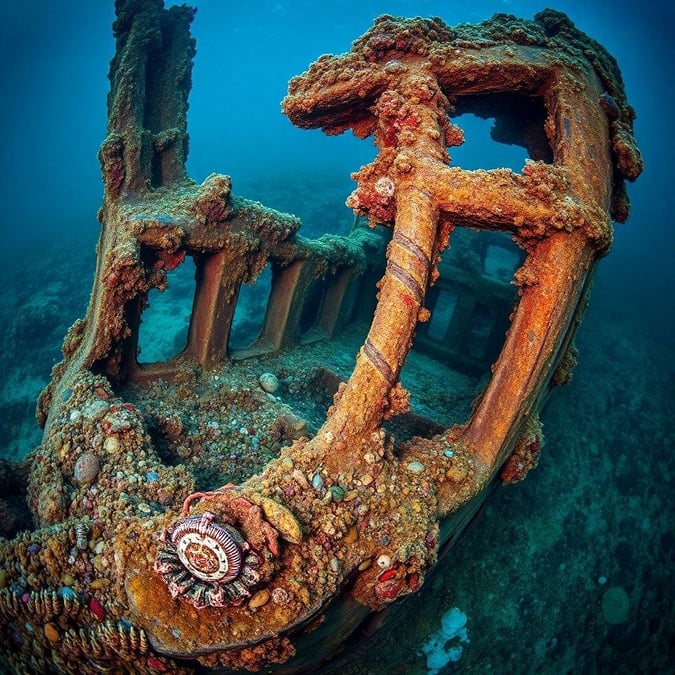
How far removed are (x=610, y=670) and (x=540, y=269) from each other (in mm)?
6883

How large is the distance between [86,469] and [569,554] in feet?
25.4

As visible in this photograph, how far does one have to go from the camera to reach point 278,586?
2703 mm

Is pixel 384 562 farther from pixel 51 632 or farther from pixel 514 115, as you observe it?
pixel 514 115

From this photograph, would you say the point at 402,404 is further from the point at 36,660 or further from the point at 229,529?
the point at 36,660

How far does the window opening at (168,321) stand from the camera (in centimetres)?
1548

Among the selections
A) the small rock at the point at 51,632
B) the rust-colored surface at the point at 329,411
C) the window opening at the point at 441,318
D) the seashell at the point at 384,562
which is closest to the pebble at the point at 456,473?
the rust-colored surface at the point at 329,411

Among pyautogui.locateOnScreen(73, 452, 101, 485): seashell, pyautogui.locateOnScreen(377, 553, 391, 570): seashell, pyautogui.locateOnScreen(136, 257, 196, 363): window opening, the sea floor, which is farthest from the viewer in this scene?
pyautogui.locateOnScreen(136, 257, 196, 363): window opening

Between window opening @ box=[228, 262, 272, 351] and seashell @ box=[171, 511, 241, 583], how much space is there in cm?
1159

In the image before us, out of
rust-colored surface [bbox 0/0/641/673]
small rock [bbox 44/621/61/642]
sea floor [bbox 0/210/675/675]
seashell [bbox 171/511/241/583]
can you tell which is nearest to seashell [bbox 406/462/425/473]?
rust-colored surface [bbox 0/0/641/673]

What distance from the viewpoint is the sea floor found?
19.4 ft

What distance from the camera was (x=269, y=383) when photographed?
612cm

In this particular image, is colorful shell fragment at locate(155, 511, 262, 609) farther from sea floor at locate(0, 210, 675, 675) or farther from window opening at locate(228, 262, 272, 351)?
window opening at locate(228, 262, 272, 351)

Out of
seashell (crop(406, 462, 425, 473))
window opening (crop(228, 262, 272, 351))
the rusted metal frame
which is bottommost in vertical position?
window opening (crop(228, 262, 272, 351))

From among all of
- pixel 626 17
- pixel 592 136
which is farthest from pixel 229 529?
pixel 626 17
